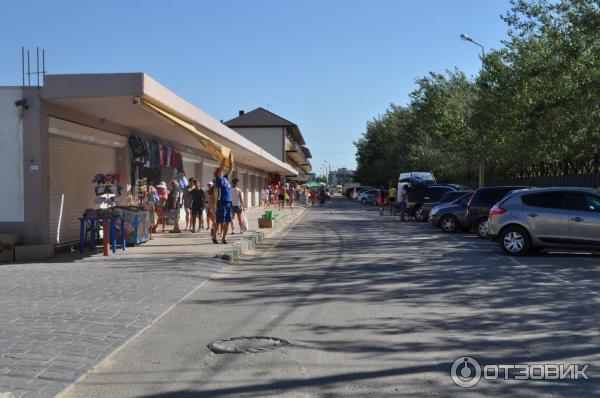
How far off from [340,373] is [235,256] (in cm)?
934

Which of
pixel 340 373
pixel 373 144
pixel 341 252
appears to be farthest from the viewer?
pixel 373 144

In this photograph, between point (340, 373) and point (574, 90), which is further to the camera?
point (574, 90)

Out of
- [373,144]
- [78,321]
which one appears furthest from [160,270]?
[373,144]

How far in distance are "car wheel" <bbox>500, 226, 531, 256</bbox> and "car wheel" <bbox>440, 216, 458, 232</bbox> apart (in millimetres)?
8175

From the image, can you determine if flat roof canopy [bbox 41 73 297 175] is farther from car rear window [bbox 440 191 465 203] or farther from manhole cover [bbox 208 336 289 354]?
car rear window [bbox 440 191 465 203]

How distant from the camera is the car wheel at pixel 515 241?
49.8 feet

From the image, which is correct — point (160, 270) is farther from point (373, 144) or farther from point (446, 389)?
point (373, 144)

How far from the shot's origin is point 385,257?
15.3 meters

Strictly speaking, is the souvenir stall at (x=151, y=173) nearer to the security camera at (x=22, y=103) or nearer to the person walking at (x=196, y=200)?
the person walking at (x=196, y=200)

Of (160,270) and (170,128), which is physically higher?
(170,128)

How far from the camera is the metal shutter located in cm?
1572

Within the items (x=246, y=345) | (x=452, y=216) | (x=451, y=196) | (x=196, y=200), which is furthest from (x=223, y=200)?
(x=451, y=196)

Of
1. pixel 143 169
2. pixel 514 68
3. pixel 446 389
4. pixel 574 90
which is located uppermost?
pixel 514 68

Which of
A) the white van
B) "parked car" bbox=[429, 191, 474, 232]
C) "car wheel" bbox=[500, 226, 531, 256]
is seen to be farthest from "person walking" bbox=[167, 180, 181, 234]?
the white van
